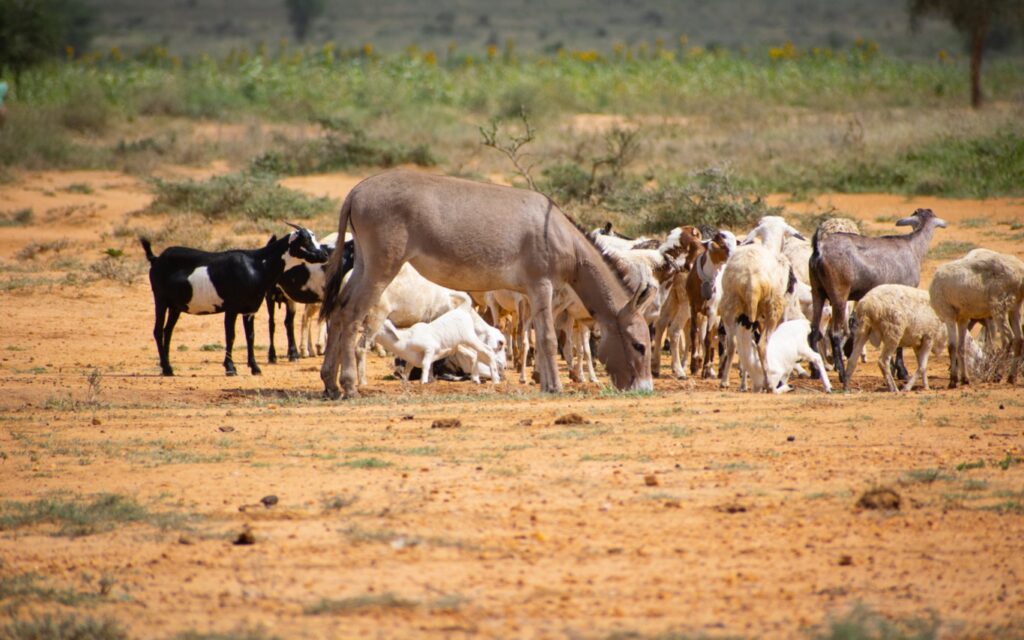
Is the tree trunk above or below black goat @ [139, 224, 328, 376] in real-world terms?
above

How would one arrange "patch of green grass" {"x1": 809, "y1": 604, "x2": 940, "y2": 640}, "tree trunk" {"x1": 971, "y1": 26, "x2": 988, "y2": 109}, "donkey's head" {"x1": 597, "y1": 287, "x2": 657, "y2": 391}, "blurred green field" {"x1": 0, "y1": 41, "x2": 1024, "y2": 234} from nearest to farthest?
"patch of green grass" {"x1": 809, "y1": 604, "x2": 940, "y2": 640}, "donkey's head" {"x1": 597, "y1": 287, "x2": 657, "y2": 391}, "blurred green field" {"x1": 0, "y1": 41, "x2": 1024, "y2": 234}, "tree trunk" {"x1": 971, "y1": 26, "x2": 988, "y2": 109}

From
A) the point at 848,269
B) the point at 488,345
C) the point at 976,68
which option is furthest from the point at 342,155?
the point at 976,68

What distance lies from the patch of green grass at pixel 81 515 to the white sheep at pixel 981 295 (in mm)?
9162

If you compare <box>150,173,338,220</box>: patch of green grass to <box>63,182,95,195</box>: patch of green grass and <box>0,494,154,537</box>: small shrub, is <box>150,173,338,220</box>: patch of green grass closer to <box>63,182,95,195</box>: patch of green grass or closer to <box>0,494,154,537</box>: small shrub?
<box>63,182,95,195</box>: patch of green grass

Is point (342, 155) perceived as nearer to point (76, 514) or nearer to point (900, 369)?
point (900, 369)

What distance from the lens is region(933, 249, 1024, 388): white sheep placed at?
13648 millimetres

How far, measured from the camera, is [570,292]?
1384 centimetres

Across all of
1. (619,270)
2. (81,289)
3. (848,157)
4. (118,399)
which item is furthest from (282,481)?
(848,157)

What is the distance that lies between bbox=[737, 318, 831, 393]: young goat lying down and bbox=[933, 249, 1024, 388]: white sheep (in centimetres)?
145

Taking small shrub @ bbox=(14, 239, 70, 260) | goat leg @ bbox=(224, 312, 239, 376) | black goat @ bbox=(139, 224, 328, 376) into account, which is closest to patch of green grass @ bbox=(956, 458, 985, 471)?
black goat @ bbox=(139, 224, 328, 376)

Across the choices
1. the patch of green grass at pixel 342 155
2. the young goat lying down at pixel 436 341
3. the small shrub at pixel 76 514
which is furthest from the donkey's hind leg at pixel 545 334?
the patch of green grass at pixel 342 155

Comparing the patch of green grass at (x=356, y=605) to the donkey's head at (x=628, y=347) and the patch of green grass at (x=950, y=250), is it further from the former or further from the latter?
the patch of green grass at (x=950, y=250)

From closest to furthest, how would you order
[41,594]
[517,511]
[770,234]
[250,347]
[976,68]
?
[41,594]
[517,511]
[250,347]
[770,234]
[976,68]

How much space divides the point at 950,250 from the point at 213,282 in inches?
485
